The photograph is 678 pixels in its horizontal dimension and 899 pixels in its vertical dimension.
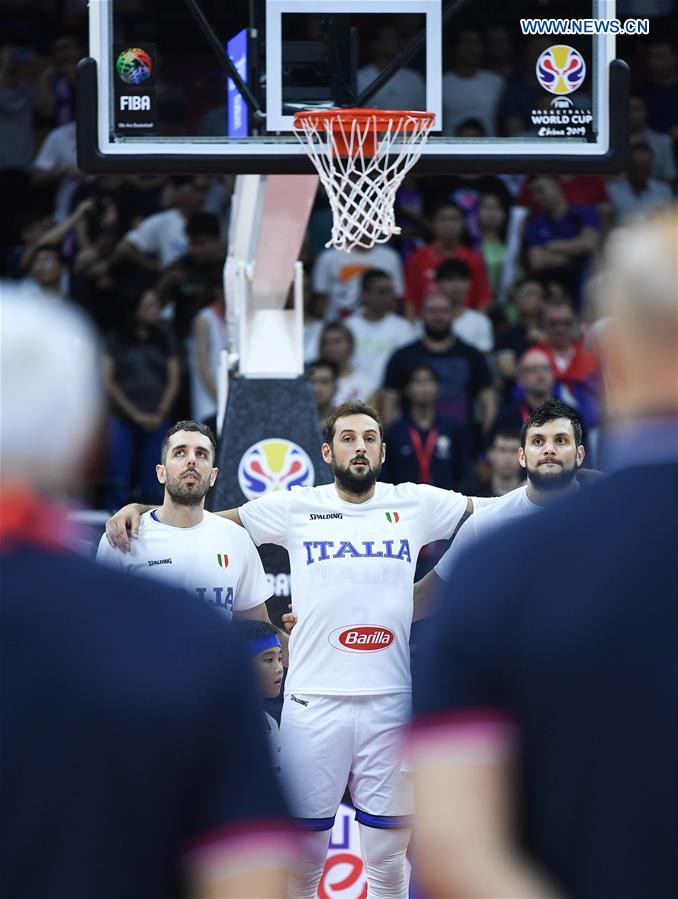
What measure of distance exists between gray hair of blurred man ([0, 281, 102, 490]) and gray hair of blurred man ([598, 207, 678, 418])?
29.3 inches

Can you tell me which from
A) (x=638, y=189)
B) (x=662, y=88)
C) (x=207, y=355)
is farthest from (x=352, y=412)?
(x=662, y=88)

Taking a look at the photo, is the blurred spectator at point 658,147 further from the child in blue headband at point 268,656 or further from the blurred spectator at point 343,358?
the child in blue headband at point 268,656

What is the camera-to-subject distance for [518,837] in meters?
2.08

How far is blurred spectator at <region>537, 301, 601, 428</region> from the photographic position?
12172mm

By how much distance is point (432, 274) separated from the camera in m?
13.1

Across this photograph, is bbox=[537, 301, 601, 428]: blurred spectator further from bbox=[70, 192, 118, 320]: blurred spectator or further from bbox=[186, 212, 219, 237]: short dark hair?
bbox=[70, 192, 118, 320]: blurred spectator

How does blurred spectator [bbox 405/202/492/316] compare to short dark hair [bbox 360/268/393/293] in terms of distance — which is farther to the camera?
blurred spectator [bbox 405/202/492/316]

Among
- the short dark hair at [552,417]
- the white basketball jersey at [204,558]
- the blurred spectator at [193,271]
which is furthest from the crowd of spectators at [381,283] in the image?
the white basketball jersey at [204,558]

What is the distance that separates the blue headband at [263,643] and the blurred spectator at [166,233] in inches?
238

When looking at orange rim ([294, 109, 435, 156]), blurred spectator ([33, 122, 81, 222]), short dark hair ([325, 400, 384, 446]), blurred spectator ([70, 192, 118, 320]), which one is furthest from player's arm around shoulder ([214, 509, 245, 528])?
blurred spectator ([33, 122, 81, 222])

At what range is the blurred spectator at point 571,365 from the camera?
1217cm

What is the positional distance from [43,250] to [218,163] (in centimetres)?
585

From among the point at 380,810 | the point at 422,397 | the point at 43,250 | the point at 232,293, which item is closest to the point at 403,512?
the point at 380,810

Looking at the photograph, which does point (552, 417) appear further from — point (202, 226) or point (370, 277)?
point (202, 226)
